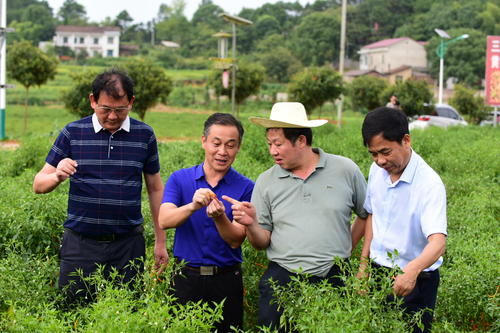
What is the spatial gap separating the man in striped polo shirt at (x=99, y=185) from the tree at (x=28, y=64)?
2006 centimetres

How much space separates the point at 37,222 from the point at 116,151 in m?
1.38

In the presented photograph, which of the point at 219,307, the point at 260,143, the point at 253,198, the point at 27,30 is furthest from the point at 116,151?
the point at 27,30

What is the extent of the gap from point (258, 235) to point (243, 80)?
2625 centimetres

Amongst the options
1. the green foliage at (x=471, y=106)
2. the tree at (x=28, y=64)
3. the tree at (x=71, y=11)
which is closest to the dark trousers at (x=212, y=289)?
the tree at (x=28, y=64)

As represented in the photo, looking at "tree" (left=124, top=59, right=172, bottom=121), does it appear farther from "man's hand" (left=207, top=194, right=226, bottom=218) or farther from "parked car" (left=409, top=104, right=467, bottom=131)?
"man's hand" (left=207, top=194, right=226, bottom=218)

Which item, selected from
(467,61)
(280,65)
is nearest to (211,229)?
(280,65)

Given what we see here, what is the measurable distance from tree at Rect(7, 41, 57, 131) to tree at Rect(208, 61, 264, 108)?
7954 mm

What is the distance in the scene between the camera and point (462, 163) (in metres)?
10.8

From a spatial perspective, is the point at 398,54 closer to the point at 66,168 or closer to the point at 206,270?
the point at 206,270

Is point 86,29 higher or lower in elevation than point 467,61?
higher

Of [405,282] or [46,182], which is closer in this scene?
[405,282]

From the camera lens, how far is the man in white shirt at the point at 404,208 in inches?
130

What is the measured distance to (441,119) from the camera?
25.2m

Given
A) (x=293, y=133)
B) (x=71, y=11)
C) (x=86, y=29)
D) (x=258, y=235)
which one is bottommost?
(x=258, y=235)
